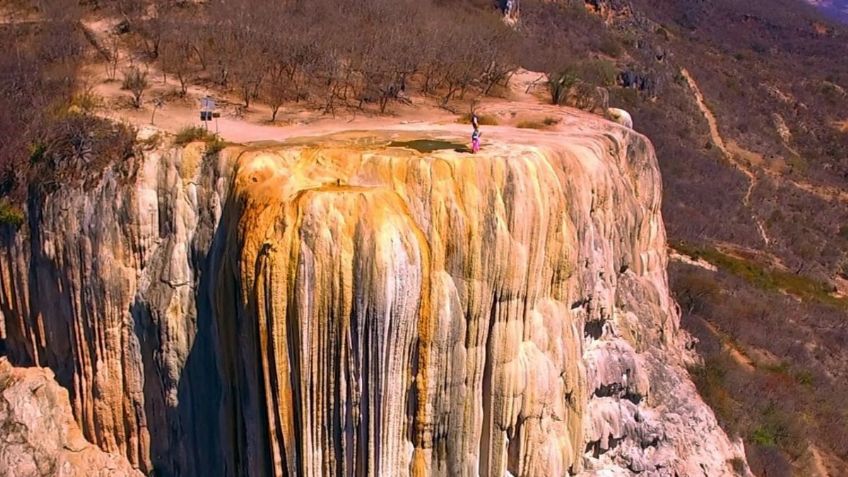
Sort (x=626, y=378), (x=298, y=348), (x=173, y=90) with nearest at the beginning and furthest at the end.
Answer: (x=298, y=348) → (x=626, y=378) → (x=173, y=90)

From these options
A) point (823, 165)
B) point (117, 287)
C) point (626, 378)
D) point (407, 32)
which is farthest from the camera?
point (823, 165)

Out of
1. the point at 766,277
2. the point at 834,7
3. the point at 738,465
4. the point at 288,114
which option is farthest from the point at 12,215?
the point at 834,7

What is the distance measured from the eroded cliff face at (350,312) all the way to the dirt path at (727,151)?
43616mm

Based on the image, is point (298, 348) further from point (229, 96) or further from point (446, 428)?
point (229, 96)

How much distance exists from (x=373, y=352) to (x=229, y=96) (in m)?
14.5

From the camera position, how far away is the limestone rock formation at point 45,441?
1891 cm

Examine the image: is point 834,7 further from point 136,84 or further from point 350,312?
point 350,312

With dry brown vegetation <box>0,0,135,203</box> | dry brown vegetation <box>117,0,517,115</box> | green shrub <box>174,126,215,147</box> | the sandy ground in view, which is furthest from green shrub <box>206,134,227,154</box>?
dry brown vegetation <box>117,0,517,115</box>

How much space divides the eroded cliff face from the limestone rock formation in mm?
482

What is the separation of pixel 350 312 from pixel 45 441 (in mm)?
10834

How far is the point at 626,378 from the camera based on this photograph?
66.4 ft

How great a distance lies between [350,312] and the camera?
1414 cm

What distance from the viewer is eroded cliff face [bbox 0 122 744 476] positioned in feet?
47.2

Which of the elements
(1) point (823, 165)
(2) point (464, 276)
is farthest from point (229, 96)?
(1) point (823, 165)
